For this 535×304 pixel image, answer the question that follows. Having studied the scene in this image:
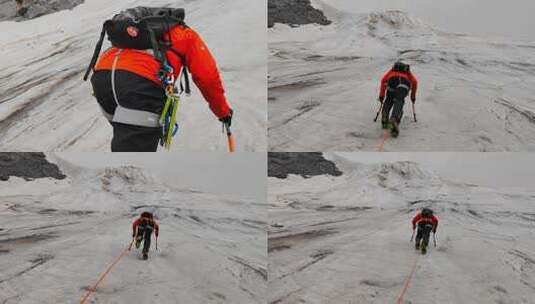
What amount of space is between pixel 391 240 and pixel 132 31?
9.75 feet

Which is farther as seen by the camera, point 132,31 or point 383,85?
point 383,85

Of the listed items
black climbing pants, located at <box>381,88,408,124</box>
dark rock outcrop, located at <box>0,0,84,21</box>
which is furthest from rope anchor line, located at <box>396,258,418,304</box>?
dark rock outcrop, located at <box>0,0,84,21</box>

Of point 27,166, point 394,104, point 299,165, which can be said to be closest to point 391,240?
point 299,165

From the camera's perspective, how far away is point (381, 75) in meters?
4.52

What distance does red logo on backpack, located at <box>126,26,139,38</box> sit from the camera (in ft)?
9.83

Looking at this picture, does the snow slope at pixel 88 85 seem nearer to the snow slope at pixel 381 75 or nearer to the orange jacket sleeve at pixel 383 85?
the snow slope at pixel 381 75

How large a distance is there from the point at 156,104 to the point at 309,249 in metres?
2.30

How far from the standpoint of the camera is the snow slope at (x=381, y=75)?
4.31 meters

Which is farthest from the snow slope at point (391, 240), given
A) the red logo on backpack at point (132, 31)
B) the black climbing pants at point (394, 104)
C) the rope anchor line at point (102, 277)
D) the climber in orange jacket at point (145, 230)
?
the red logo on backpack at point (132, 31)

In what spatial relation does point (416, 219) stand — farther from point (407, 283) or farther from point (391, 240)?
point (407, 283)

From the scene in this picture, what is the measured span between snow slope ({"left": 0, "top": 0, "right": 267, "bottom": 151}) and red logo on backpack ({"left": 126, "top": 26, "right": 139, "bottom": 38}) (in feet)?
4.85

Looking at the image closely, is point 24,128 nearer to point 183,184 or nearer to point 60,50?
point 60,50

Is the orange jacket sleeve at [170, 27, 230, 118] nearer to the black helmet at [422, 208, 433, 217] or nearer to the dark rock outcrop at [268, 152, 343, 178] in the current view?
the dark rock outcrop at [268, 152, 343, 178]

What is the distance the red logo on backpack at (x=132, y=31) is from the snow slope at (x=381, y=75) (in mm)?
1750
